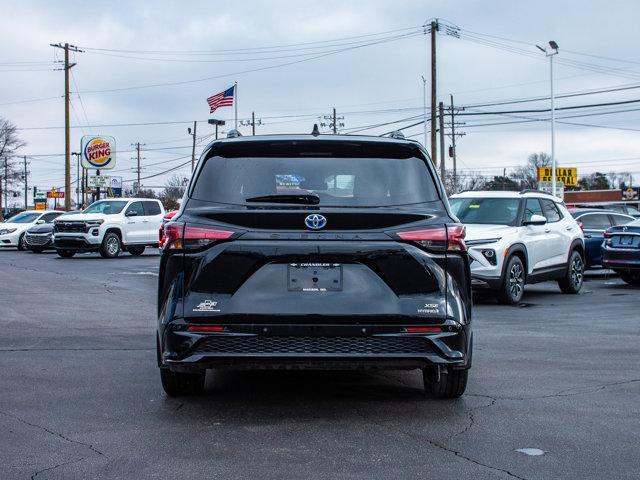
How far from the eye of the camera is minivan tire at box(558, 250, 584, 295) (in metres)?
16.1

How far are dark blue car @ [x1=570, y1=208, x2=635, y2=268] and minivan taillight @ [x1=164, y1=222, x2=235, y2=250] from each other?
607 inches

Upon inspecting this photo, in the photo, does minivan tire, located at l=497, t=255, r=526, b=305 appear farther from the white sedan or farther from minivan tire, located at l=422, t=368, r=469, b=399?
the white sedan

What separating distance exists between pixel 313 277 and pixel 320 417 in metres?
1.03

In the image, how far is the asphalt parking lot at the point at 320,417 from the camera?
4914 millimetres

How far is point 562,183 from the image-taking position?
45000 mm

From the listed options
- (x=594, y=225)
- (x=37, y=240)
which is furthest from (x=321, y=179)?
(x=37, y=240)

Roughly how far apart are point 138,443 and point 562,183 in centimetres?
4188

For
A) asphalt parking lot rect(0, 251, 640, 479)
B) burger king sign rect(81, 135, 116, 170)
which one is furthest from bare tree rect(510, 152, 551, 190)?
asphalt parking lot rect(0, 251, 640, 479)

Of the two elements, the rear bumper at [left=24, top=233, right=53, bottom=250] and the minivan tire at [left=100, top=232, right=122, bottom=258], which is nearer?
the minivan tire at [left=100, top=232, right=122, bottom=258]

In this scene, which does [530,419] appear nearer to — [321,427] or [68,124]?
[321,427]

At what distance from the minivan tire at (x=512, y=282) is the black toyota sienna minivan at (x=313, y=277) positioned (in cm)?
818

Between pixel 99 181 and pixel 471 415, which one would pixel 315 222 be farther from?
pixel 99 181

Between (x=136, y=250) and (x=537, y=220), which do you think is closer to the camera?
(x=537, y=220)

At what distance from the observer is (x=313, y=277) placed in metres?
5.69
